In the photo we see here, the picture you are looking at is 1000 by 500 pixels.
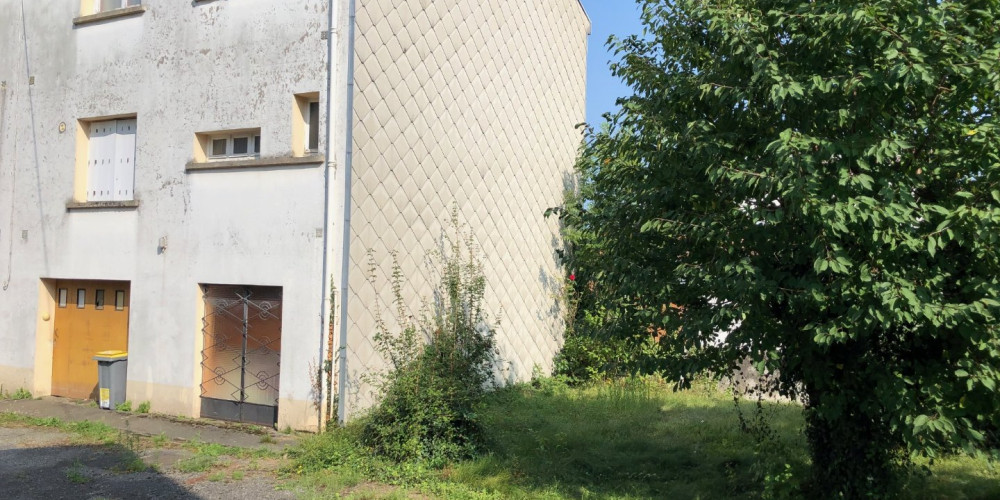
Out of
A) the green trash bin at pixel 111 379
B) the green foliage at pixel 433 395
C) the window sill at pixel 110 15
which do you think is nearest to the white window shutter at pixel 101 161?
the window sill at pixel 110 15

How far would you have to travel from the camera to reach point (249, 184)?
10.2 metres

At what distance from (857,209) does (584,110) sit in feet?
38.5

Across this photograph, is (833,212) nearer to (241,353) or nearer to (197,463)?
(197,463)

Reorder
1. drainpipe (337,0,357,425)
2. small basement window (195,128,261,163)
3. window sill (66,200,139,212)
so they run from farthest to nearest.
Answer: window sill (66,200,139,212), small basement window (195,128,261,163), drainpipe (337,0,357,425)

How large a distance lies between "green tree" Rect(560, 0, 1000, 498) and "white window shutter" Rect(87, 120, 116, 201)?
8615 mm

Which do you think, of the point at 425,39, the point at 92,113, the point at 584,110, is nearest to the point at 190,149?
the point at 92,113

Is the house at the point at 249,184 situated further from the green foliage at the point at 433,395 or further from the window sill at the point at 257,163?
the green foliage at the point at 433,395

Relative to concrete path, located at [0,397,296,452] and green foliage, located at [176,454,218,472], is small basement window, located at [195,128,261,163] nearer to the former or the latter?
concrete path, located at [0,397,296,452]

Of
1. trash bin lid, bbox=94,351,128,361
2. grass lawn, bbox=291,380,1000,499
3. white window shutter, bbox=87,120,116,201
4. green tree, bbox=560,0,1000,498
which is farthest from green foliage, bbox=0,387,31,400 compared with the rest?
green tree, bbox=560,0,1000,498

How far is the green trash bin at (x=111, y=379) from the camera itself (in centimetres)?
1111

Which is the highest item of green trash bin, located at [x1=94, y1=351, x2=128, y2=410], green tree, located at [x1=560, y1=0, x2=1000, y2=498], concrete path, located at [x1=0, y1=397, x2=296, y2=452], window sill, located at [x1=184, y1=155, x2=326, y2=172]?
window sill, located at [x1=184, y1=155, x2=326, y2=172]

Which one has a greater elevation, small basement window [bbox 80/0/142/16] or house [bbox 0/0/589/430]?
small basement window [bbox 80/0/142/16]

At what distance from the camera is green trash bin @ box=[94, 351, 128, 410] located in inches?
437

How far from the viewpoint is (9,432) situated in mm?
9992
